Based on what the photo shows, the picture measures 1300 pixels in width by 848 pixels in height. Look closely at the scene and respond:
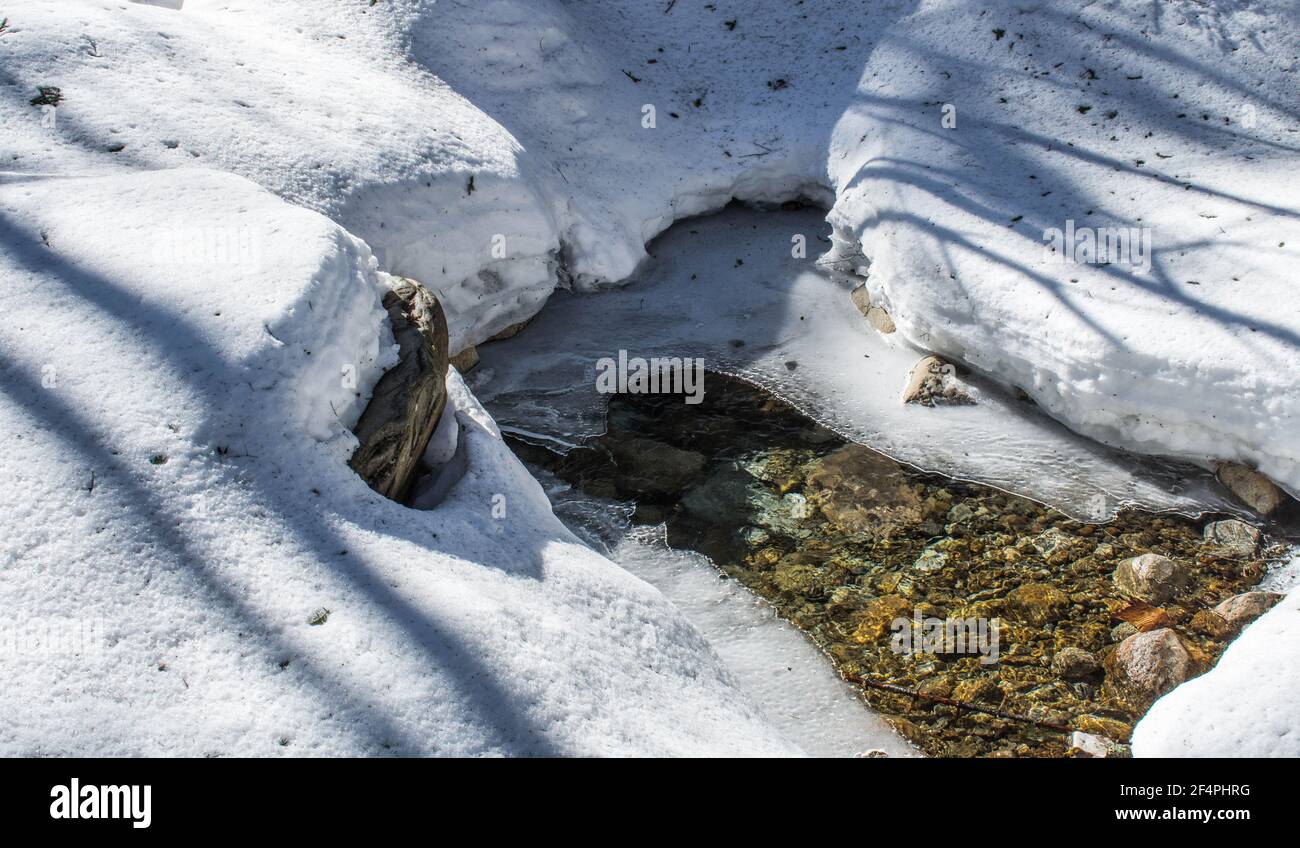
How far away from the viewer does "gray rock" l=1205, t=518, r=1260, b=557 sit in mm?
4576

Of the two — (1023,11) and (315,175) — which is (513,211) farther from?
(1023,11)

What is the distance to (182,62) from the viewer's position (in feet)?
17.7

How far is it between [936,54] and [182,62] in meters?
4.67

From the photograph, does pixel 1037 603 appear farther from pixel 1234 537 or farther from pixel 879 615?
pixel 1234 537

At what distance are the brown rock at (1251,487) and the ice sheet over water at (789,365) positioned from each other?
0.26 feet

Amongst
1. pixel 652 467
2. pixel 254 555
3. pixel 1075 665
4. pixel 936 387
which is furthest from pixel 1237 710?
pixel 254 555

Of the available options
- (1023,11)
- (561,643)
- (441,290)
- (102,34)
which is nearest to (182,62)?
(102,34)

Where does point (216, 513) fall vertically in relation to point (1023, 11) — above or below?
below

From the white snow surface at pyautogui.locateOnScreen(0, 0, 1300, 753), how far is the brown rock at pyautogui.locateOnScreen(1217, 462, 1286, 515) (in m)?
0.07

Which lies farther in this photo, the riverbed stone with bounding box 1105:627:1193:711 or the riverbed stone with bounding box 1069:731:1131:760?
the riverbed stone with bounding box 1105:627:1193:711

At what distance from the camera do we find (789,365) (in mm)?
5941

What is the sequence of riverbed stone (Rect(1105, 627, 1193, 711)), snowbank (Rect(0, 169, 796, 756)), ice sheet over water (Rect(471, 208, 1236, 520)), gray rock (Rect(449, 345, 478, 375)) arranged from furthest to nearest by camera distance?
1. gray rock (Rect(449, 345, 478, 375))
2. ice sheet over water (Rect(471, 208, 1236, 520))
3. riverbed stone (Rect(1105, 627, 1193, 711))
4. snowbank (Rect(0, 169, 796, 756))

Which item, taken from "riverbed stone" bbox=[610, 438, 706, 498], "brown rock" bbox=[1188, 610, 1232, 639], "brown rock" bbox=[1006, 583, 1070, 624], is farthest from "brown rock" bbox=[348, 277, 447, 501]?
"brown rock" bbox=[1188, 610, 1232, 639]

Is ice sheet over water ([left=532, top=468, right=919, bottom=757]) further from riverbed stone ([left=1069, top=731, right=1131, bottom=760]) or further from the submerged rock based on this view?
the submerged rock
